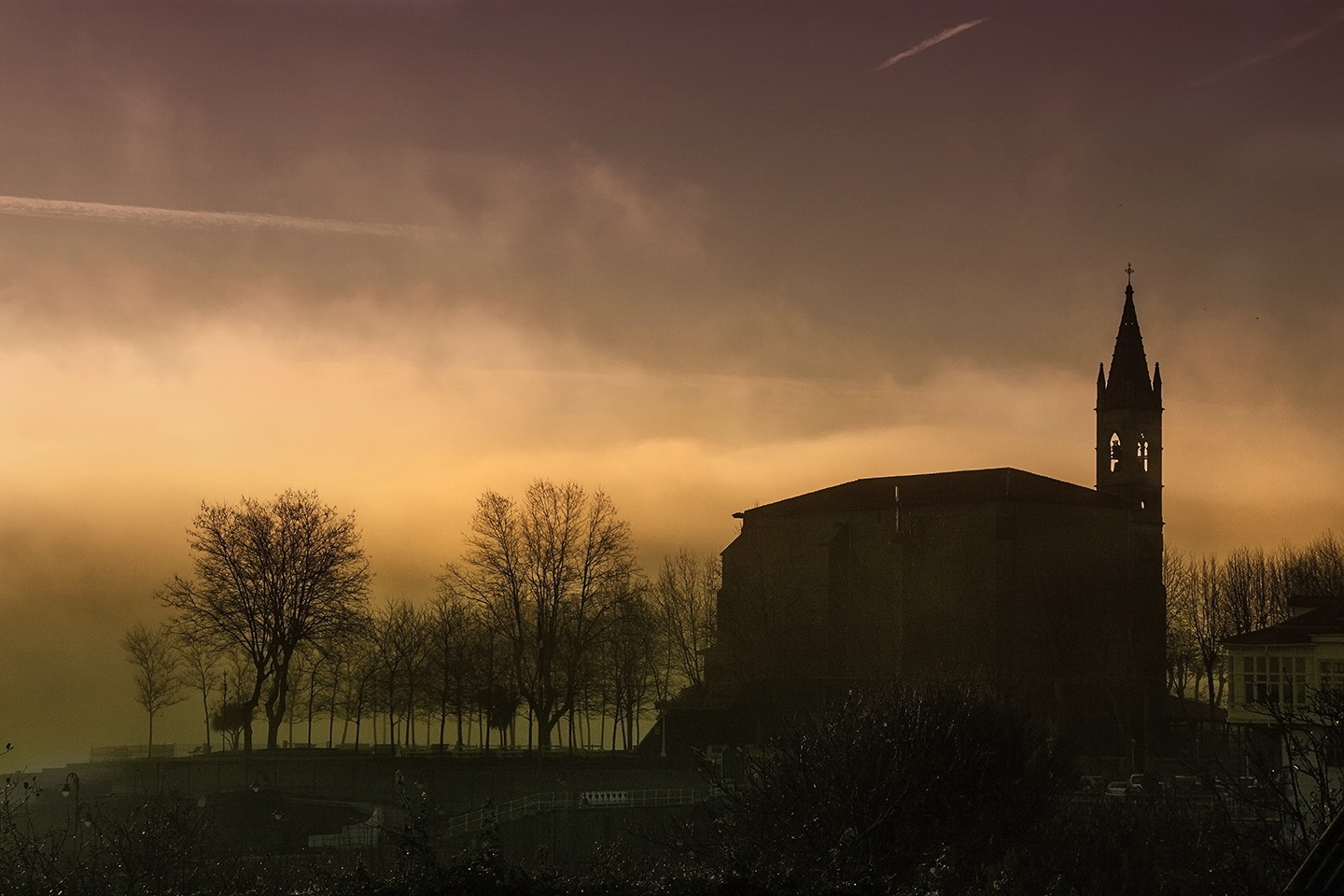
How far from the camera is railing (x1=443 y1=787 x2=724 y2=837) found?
47.9 m

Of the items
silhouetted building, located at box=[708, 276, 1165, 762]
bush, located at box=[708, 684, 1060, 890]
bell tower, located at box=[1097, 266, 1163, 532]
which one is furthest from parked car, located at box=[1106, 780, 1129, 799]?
bell tower, located at box=[1097, 266, 1163, 532]

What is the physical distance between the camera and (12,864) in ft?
70.5

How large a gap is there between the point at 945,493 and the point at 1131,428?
630 inches

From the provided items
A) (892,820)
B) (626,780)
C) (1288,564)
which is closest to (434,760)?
(626,780)

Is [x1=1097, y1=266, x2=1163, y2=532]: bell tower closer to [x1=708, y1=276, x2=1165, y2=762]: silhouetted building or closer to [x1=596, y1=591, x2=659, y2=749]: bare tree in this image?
[x1=708, y1=276, x2=1165, y2=762]: silhouetted building

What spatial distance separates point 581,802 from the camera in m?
50.6

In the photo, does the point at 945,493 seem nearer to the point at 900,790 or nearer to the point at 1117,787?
the point at 1117,787

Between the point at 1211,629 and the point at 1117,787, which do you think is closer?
the point at 1117,787

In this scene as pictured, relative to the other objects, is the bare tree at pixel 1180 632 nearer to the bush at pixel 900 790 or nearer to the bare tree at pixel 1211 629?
the bare tree at pixel 1211 629

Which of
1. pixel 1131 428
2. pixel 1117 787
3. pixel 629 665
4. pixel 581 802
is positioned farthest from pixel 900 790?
pixel 1131 428

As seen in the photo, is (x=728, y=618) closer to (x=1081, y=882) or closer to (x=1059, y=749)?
(x=1059, y=749)

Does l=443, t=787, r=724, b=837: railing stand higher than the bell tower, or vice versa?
the bell tower

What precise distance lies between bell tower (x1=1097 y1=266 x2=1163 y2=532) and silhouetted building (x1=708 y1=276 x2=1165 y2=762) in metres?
0.10

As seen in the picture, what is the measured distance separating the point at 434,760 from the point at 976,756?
125 feet
